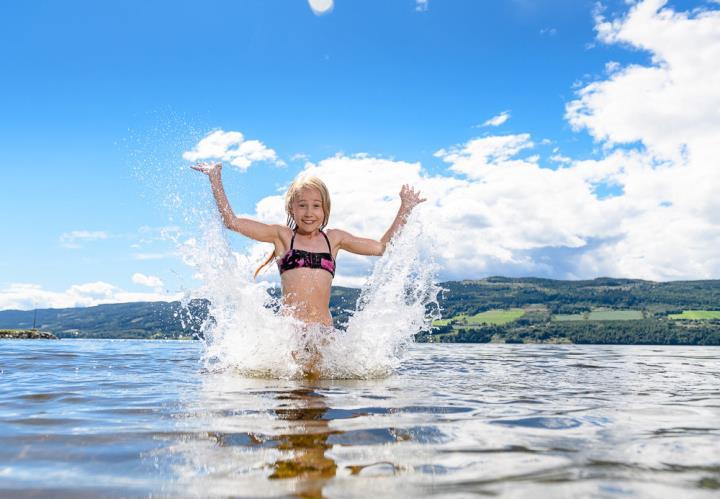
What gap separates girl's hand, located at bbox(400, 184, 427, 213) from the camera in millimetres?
9367

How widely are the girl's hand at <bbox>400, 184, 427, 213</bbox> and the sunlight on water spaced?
33 cm

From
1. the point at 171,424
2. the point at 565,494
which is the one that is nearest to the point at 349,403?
the point at 171,424

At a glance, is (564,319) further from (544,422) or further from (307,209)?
(544,422)

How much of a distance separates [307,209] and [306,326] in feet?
5.84

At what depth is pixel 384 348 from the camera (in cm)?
848

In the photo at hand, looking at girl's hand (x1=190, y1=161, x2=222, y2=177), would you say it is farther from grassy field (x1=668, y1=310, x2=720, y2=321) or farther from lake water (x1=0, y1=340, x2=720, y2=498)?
grassy field (x1=668, y1=310, x2=720, y2=321)

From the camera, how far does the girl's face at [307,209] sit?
829cm

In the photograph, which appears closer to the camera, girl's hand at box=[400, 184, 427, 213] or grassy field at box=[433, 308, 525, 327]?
girl's hand at box=[400, 184, 427, 213]

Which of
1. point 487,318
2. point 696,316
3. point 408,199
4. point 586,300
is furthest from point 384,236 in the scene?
point 586,300

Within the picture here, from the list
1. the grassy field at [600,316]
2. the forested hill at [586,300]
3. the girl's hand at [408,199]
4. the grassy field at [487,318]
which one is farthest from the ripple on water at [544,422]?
the forested hill at [586,300]

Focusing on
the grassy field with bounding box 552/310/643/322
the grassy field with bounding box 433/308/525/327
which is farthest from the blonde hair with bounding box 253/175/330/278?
the grassy field with bounding box 552/310/643/322

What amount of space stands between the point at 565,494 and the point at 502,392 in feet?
12.5

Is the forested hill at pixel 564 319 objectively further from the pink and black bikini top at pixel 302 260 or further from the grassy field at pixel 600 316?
the pink and black bikini top at pixel 302 260

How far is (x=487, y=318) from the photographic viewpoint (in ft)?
453
